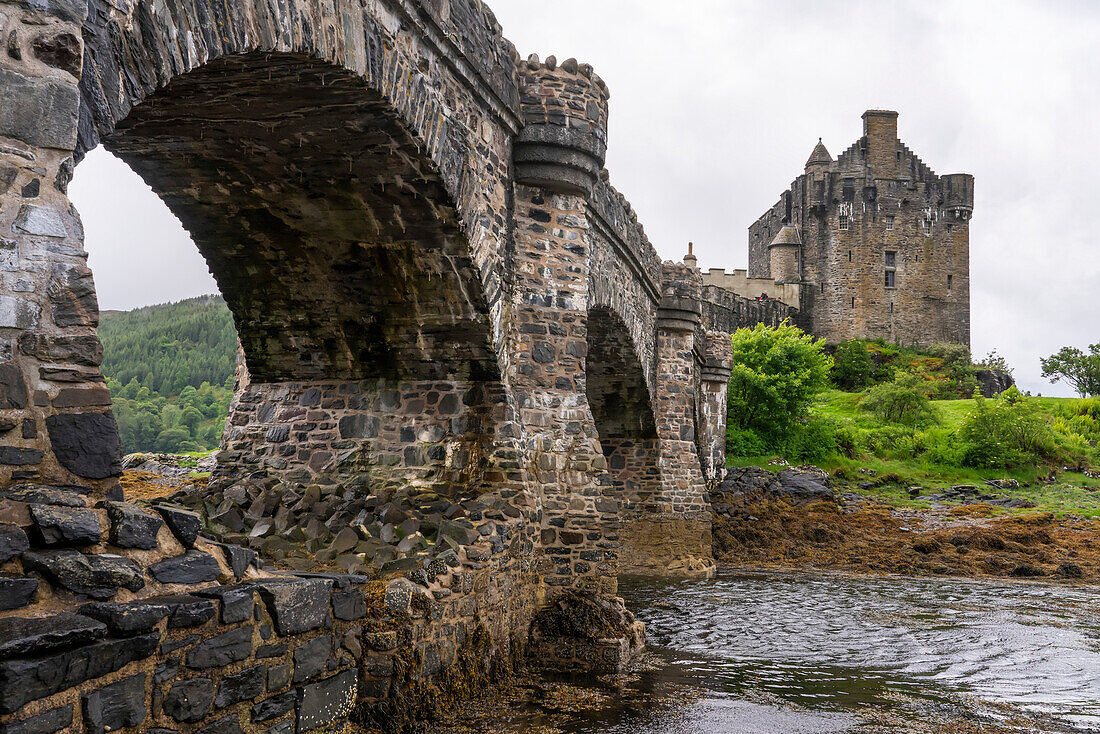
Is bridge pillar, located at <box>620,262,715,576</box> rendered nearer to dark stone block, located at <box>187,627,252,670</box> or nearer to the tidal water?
the tidal water

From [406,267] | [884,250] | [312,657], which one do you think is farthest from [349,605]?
[884,250]

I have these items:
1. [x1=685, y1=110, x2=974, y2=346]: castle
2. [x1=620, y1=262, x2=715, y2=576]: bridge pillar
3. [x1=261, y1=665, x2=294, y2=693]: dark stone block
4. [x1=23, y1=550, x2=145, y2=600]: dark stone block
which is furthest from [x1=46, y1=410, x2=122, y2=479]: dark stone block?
[x1=685, y1=110, x2=974, y2=346]: castle

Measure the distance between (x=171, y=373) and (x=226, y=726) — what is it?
40975 millimetres

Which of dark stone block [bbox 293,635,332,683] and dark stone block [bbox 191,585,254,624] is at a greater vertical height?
dark stone block [bbox 191,585,254,624]

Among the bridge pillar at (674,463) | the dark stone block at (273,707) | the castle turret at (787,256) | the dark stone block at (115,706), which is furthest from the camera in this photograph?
the castle turret at (787,256)

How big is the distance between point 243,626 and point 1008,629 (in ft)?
33.2

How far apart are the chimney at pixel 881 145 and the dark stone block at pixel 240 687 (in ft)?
156

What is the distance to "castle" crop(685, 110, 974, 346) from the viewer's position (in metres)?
47.2

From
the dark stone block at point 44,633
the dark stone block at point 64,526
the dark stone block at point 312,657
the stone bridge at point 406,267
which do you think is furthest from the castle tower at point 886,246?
the dark stone block at point 44,633

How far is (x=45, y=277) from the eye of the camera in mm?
3572

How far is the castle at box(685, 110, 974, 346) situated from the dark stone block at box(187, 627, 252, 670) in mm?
43783

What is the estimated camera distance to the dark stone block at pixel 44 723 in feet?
10.4

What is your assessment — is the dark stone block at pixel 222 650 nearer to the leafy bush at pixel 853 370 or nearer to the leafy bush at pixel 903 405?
the leafy bush at pixel 903 405

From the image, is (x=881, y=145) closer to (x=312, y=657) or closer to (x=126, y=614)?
(x=312, y=657)
